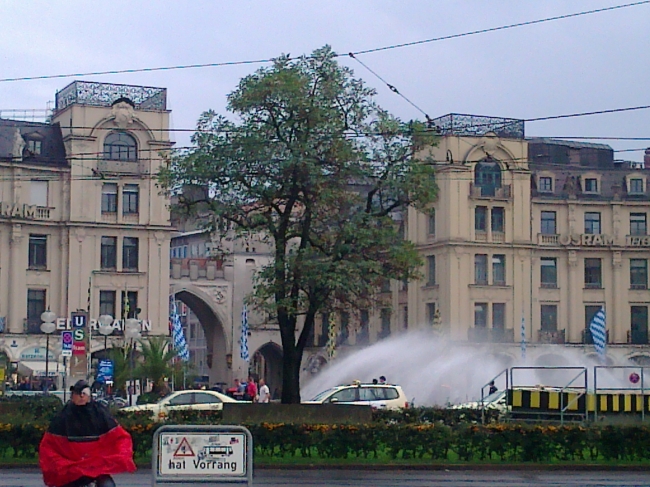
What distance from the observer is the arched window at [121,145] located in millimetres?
65312

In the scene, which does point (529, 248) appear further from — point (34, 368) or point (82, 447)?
point (82, 447)

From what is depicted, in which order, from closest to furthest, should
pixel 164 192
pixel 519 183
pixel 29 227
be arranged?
1. pixel 164 192
2. pixel 29 227
3. pixel 519 183

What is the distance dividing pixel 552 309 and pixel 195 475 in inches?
2453

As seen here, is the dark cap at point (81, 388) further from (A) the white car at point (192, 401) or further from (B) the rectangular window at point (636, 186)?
(B) the rectangular window at point (636, 186)

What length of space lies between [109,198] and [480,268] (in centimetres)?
2290

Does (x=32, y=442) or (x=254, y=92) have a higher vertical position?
(x=254, y=92)

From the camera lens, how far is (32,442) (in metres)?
23.9

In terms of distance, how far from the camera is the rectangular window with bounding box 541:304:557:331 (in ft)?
237

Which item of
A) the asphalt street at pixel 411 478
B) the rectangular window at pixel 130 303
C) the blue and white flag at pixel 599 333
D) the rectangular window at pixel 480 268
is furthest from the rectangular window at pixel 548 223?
the asphalt street at pixel 411 478

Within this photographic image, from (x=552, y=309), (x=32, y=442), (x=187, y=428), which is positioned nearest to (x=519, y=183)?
(x=552, y=309)

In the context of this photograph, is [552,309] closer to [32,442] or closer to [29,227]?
[29,227]

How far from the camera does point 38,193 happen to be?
6481 cm

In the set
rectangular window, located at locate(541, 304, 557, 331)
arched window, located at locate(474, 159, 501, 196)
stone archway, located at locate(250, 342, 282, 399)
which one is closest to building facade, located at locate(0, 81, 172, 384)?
stone archway, located at locate(250, 342, 282, 399)

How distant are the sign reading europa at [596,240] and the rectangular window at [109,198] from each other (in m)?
27.8
